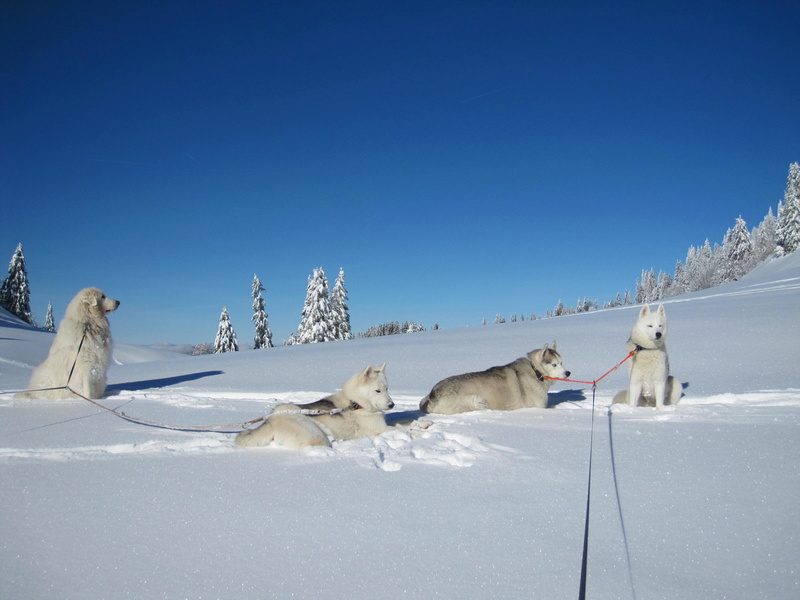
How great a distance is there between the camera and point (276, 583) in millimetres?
2293

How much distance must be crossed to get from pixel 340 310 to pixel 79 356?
138 feet

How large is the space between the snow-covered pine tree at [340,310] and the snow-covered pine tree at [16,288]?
38.1 m

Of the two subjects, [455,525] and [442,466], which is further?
[442,466]

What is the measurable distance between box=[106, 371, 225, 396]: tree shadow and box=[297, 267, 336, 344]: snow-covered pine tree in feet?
112

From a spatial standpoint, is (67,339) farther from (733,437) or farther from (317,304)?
(317,304)

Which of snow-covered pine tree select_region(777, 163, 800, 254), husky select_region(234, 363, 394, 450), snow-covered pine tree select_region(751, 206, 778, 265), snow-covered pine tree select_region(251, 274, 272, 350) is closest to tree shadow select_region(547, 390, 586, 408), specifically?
husky select_region(234, 363, 394, 450)

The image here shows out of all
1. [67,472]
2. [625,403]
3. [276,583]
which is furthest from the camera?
[625,403]

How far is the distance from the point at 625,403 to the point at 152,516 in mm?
6873

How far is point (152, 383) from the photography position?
1141 cm

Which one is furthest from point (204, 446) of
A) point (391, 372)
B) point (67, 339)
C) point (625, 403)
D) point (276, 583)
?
point (391, 372)

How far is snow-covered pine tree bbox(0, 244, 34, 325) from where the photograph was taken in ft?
175

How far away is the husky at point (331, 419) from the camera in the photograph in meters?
4.83

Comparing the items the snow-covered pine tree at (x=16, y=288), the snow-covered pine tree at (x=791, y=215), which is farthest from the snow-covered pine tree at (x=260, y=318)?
the snow-covered pine tree at (x=791, y=215)

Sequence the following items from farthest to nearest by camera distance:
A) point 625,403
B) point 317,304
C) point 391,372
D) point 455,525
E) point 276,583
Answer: point 317,304 → point 391,372 → point 625,403 → point 455,525 → point 276,583
